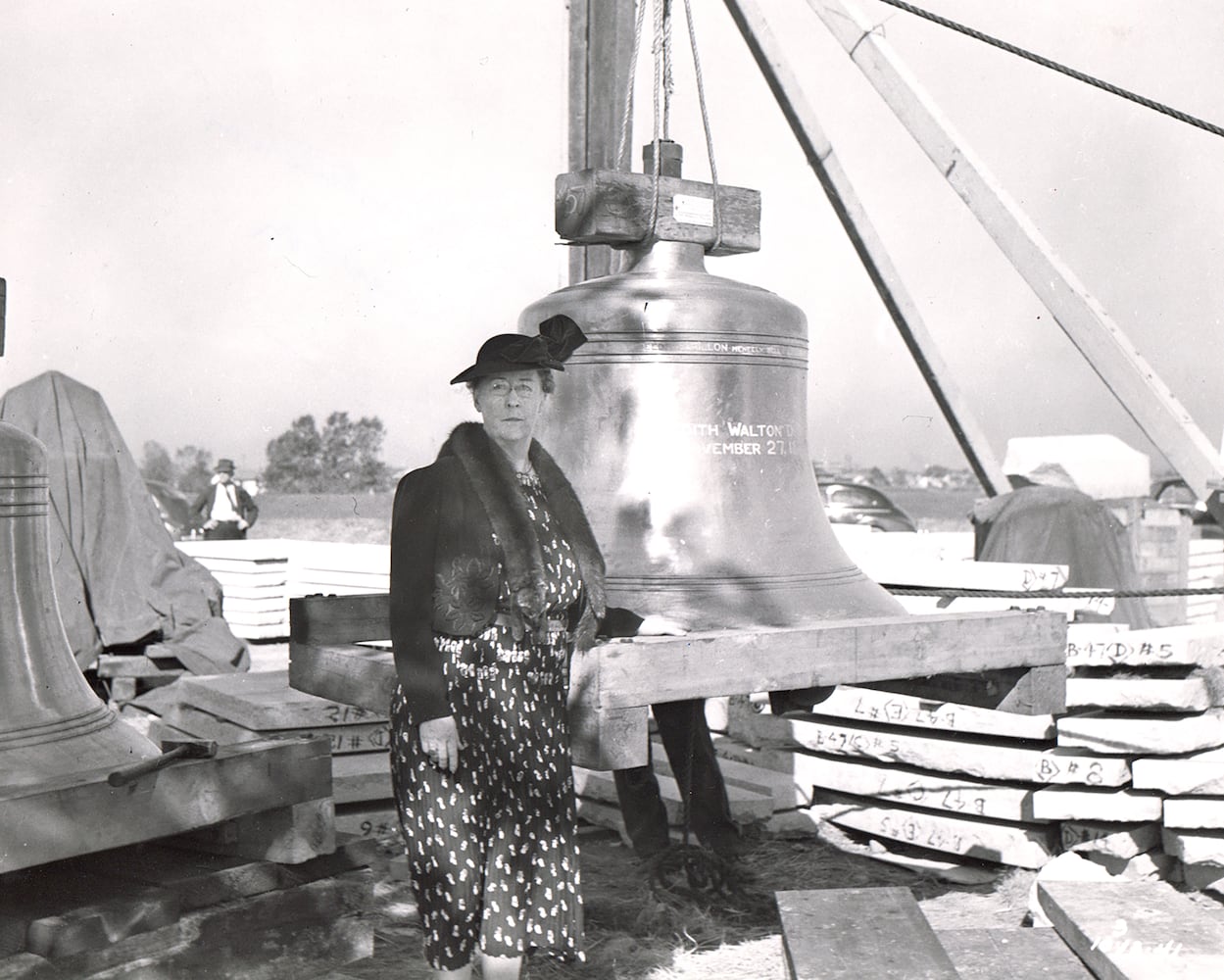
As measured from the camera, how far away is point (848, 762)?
6.32 metres

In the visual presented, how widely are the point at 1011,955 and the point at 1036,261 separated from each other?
153 inches

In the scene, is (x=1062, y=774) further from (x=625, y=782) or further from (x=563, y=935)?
(x=563, y=935)

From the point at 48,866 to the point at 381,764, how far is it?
296 cm

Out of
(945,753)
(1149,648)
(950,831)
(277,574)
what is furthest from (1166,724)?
(277,574)

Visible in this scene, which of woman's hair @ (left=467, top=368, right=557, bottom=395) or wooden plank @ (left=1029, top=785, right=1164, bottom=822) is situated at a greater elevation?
woman's hair @ (left=467, top=368, right=557, bottom=395)

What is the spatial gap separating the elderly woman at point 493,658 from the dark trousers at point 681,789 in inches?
83.9

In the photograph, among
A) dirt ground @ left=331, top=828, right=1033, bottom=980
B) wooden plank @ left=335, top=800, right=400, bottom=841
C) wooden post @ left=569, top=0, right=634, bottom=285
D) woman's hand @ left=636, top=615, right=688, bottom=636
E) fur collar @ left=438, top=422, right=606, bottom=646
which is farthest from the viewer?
wooden plank @ left=335, top=800, right=400, bottom=841

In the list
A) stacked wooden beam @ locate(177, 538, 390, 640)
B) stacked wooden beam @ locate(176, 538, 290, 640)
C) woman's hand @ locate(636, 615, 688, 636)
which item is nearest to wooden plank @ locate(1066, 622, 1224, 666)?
woman's hand @ locate(636, 615, 688, 636)

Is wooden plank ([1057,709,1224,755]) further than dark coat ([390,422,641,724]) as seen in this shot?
Yes

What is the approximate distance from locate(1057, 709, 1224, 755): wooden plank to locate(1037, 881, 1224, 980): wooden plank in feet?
5.75

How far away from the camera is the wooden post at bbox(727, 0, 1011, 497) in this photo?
6548 millimetres

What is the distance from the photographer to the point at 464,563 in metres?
3.26

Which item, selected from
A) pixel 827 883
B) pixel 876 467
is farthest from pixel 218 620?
pixel 876 467

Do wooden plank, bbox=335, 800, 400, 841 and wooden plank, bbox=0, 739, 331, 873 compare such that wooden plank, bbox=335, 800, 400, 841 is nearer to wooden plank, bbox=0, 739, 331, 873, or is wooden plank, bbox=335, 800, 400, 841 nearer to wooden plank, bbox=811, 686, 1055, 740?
wooden plank, bbox=811, 686, 1055, 740
